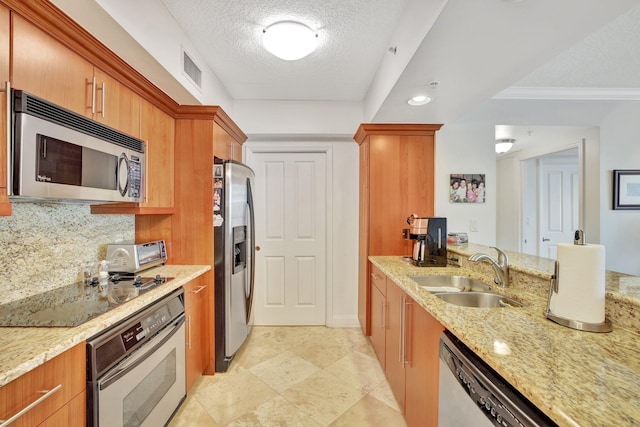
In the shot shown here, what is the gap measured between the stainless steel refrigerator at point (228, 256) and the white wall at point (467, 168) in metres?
1.89

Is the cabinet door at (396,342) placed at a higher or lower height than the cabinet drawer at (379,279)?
lower

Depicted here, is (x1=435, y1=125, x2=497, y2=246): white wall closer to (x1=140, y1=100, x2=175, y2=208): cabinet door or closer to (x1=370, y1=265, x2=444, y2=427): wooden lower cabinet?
(x1=370, y1=265, x2=444, y2=427): wooden lower cabinet

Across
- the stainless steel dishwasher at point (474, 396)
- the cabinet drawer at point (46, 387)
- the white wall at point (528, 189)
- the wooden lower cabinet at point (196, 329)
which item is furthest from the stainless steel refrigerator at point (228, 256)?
the white wall at point (528, 189)

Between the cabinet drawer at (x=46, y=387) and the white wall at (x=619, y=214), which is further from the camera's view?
the white wall at (x=619, y=214)

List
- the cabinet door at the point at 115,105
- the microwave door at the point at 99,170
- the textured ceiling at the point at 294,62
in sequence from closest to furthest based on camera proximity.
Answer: the microwave door at the point at 99,170 < the cabinet door at the point at 115,105 < the textured ceiling at the point at 294,62

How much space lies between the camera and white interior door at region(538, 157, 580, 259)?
4.14 m

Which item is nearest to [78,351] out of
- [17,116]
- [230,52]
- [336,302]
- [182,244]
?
[17,116]

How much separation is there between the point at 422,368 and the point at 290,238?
7.02ft

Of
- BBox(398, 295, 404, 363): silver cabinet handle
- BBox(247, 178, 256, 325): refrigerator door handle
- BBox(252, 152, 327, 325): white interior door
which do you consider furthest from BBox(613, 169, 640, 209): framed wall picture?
BBox(247, 178, 256, 325): refrigerator door handle

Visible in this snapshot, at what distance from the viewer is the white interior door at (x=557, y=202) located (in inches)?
163

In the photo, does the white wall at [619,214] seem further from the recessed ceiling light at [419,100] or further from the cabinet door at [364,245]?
the cabinet door at [364,245]

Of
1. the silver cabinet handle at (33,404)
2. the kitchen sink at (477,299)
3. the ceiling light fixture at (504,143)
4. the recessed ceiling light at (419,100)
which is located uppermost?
the ceiling light fixture at (504,143)

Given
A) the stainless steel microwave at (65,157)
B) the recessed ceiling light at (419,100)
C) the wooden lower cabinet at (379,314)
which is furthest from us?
the wooden lower cabinet at (379,314)

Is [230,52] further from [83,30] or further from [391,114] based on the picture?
[391,114]
